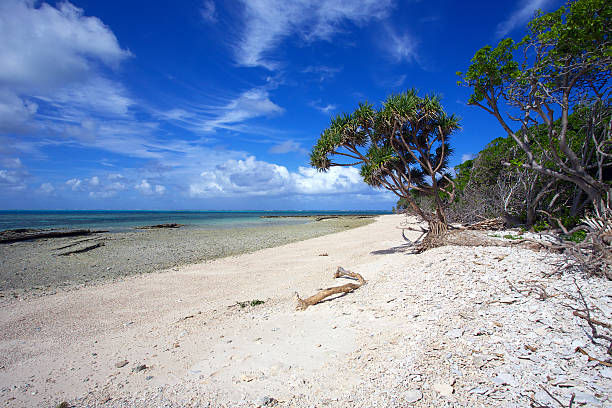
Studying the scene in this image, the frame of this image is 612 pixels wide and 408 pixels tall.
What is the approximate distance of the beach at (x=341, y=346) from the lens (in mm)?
2900

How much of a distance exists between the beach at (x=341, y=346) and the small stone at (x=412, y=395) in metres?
0.01

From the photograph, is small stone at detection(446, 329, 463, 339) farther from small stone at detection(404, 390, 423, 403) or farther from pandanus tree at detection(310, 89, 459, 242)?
pandanus tree at detection(310, 89, 459, 242)

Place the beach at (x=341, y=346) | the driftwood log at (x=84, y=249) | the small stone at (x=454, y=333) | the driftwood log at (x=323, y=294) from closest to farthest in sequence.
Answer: the beach at (x=341, y=346) < the small stone at (x=454, y=333) < the driftwood log at (x=323, y=294) < the driftwood log at (x=84, y=249)

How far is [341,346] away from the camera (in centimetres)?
400

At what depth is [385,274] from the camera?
24.2 ft

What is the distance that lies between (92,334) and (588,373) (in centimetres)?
717

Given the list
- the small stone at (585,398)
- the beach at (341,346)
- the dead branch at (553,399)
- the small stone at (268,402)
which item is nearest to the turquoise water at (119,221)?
the beach at (341,346)

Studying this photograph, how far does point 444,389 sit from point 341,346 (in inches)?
58.2

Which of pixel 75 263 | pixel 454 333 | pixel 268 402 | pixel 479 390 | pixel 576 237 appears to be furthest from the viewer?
pixel 75 263

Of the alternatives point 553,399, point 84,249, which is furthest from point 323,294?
point 84,249

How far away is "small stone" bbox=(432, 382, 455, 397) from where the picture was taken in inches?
109

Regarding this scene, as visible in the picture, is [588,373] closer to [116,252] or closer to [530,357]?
[530,357]

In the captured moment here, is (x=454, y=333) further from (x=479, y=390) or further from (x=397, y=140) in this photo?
(x=397, y=140)

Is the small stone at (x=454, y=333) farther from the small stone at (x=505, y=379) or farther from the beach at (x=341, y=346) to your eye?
the small stone at (x=505, y=379)
